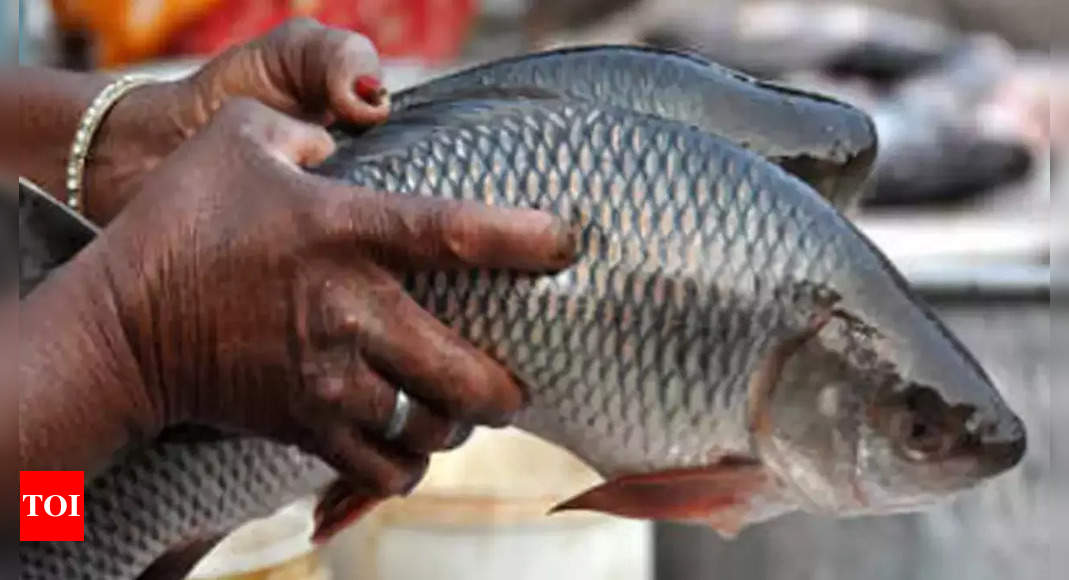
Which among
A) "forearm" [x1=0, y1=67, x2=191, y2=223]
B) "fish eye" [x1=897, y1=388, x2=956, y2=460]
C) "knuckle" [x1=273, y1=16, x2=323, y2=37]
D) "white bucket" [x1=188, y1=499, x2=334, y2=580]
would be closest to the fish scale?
"fish eye" [x1=897, y1=388, x2=956, y2=460]

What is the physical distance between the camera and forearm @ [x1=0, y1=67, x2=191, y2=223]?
1.52 m

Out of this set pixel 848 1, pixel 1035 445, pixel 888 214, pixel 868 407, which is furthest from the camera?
pixel 848 1

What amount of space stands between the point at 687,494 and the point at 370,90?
38 cm

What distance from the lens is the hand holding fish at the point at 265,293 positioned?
116 cm

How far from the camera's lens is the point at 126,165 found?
1529 millimetres

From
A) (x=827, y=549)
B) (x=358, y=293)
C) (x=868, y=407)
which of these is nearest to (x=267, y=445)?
(x=358, y=293)

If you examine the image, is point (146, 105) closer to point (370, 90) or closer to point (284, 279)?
point (370, 90)

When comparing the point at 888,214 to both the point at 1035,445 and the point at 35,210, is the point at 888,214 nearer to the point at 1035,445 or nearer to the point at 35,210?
the point at 1035,445

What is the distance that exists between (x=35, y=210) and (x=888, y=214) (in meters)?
2.73

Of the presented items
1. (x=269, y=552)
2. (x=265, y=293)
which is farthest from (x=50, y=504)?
(x=269, y=552)

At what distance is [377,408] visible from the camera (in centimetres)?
120

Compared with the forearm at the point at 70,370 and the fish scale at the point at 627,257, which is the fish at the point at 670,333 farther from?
the forearm at the point at 70,370

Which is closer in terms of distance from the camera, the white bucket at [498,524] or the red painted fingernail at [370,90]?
the red painted fingernail at [370,90]

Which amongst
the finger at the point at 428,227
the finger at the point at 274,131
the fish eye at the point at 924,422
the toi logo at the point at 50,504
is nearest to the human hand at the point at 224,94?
the finger at the point at 274,131
